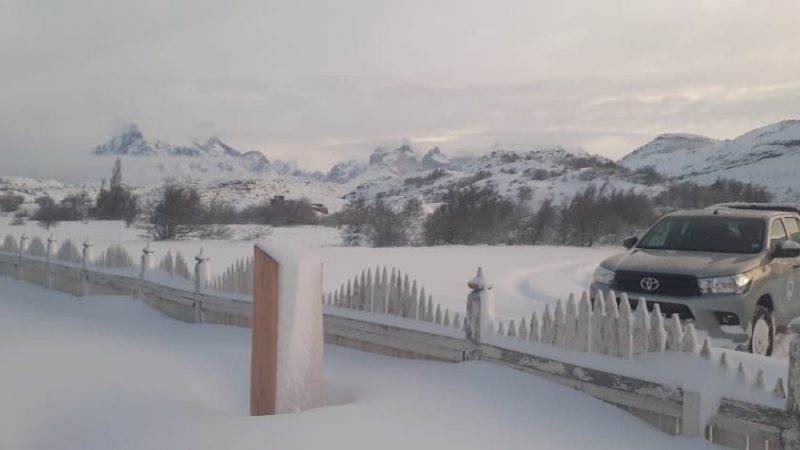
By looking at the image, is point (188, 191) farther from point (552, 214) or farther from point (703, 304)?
point (703, 304)

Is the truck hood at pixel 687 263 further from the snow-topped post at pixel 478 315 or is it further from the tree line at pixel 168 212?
the tree line at pixel 168 212

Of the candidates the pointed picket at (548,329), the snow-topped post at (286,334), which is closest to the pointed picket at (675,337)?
the pointed picket at (548,329)

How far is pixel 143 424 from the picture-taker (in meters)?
4.43

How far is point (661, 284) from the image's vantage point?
20.8 ft

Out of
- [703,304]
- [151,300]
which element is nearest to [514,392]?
[703,304]

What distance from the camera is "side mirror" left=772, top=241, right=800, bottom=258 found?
670cm

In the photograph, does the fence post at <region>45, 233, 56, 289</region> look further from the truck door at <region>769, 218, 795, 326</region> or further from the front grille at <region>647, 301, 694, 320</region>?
the truck door at <region>769, 218, 795, 326</region>

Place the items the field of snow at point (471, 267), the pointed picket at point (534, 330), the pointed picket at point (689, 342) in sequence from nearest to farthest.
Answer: the pointed picket at point (689, 342) → the pointed picket at point (534, 330) → the field of snow at point (471, 267)

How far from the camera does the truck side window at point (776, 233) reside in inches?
277

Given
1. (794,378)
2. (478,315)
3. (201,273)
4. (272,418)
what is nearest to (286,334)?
(272,418)

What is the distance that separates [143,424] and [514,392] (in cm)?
289

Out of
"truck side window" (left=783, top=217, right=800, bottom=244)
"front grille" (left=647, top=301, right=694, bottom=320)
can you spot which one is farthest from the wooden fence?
"truck side window" (left=783, top=217, right=800, bottom=244)

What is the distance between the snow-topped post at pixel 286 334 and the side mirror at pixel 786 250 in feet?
17.5

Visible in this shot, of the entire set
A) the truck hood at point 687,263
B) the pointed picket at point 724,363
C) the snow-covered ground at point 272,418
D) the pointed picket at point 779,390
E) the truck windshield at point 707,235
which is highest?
the truck windshield at point 707,235
